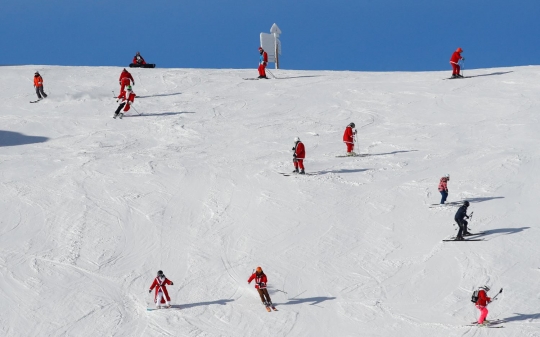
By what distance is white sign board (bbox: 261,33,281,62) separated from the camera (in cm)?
A: 3900

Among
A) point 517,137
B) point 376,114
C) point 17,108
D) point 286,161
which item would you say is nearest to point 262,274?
point 286,161

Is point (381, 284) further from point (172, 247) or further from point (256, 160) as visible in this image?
point (256, 160)

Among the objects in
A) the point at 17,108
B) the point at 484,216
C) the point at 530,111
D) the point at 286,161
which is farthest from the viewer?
the point at 17,108

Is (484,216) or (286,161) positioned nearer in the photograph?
(484,216)

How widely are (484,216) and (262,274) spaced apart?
248 inches

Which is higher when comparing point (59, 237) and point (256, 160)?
point (256, 160)

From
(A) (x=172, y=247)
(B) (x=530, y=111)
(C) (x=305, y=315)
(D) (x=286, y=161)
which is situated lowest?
(C) (x=305, y=315)

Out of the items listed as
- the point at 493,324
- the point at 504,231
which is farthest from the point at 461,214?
the point at 493,324

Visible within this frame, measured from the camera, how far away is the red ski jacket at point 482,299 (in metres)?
15.2

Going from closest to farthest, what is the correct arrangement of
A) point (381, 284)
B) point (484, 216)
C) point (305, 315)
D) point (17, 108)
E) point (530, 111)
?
point (305, 315) → point (381, 284) → point (484, 216) → point (530, 111) → point (17, 108)

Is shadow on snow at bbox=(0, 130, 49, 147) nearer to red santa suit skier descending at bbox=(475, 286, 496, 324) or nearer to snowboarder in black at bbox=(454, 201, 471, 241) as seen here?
snowboarder in black at bbox=(454, 201, 471, 241)

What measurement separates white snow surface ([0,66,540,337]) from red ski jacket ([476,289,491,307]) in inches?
18.7

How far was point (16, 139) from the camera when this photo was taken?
27.7 m

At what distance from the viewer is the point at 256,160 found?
24.7m
